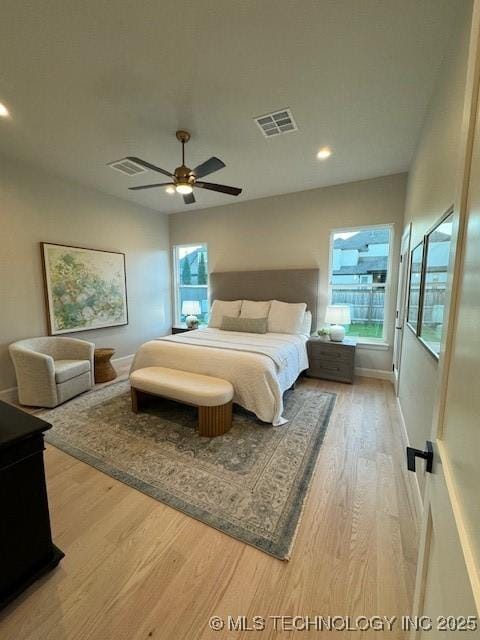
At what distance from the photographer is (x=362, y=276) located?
13.1 feet

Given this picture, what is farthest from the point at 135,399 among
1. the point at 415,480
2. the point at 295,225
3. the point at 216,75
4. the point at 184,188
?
the point at 295,225

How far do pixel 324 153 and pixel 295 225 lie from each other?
136 cm

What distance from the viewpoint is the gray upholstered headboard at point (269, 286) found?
4199 mm

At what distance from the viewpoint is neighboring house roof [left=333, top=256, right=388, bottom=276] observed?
387 cm

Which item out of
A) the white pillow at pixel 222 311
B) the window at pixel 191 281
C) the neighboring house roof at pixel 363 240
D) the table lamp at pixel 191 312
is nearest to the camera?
the neighboring house roof at pixel 363 240

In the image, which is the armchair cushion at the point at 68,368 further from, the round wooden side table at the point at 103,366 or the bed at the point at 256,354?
the bed at the point at 256,354

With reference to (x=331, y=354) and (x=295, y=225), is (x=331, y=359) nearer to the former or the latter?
(x=331, y=354)

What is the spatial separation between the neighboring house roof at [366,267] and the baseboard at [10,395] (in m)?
4.60

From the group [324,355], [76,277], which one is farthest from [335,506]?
[76,277]

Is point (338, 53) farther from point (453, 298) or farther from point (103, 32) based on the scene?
point (453, 298)

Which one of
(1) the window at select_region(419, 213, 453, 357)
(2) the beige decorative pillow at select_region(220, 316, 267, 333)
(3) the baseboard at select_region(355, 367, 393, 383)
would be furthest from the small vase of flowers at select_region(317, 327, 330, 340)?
(1) the window at select_region(419, 213, 453, 357)

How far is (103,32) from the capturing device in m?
1.61

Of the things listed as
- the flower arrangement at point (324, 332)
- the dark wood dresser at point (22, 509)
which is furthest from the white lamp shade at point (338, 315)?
the dark wood dresser at point (22, 509)

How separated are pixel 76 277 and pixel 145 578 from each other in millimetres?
3637
